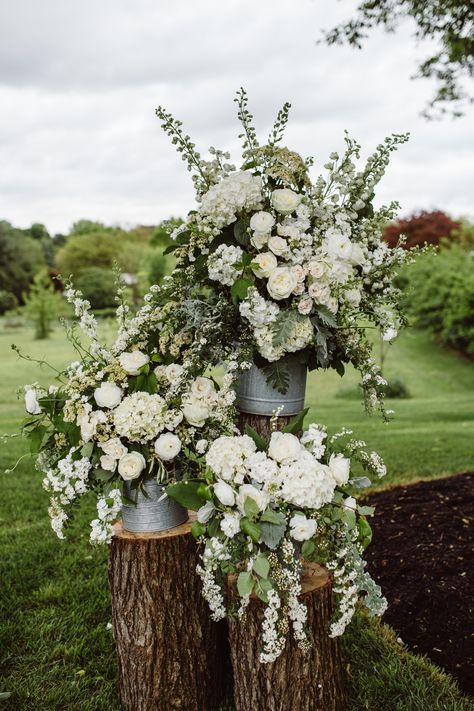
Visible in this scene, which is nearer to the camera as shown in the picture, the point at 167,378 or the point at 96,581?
the point at 167,378

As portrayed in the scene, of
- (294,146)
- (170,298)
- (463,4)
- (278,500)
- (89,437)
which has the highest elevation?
(463,4)

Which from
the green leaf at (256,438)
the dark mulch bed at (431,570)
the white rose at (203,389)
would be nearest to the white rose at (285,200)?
the white rose at (203,389)

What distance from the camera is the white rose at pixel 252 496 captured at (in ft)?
7.54

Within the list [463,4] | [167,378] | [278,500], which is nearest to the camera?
[278,500]

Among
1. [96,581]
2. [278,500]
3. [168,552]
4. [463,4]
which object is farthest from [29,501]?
[463,4]

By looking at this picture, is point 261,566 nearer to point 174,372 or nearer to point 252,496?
point 252,496

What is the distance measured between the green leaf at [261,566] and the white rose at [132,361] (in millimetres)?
893

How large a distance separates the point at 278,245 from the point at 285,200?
0.18m

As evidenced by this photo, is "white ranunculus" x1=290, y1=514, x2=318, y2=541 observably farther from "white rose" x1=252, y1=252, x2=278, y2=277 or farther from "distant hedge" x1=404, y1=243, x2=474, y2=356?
"distant hedge" x1=404, y1=243, x2=474, y2=356

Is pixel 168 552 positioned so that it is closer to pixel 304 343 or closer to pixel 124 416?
pixel 124 416

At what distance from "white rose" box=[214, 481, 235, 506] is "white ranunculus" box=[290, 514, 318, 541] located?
238mm

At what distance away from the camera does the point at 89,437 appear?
256 centimetres

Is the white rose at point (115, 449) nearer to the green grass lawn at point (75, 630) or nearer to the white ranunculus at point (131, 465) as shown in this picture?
the white ranunculus at point (131, 465)

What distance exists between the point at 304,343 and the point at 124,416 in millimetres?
772
